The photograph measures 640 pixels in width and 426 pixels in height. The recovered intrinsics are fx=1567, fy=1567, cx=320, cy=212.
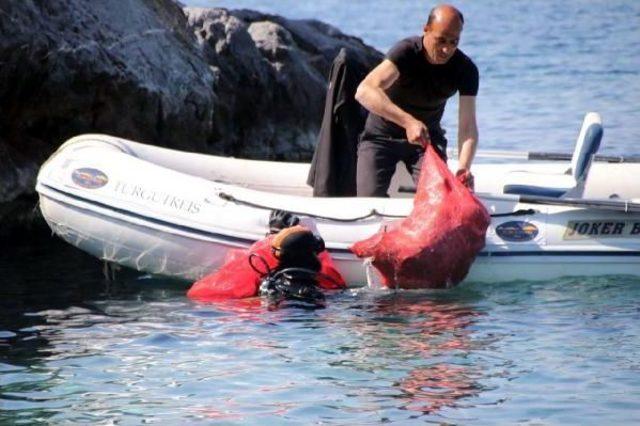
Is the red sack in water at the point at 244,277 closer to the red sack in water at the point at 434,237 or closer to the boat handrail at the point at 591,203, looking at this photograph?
the red sack in water at the point at 434,237

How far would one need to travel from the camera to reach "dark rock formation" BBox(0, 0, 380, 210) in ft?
37.9

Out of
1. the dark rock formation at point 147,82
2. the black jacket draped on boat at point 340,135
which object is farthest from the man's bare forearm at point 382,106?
the dark rock formation at point 147,82

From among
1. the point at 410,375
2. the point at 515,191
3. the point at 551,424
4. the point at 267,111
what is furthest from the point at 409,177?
the point at 267,111

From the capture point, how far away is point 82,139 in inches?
378

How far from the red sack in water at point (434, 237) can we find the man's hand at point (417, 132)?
135mm

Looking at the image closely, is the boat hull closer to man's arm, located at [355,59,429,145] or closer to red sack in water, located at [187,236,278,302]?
red sack in water, located at [187,236,278,302]

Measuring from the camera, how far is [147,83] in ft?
40.7

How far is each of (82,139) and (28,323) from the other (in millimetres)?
1548

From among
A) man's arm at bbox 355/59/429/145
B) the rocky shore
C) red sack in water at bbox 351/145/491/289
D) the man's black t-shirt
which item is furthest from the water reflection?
the rocky shore

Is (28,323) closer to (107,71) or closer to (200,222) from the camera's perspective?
(200,222)

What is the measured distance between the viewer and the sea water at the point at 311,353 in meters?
6.64

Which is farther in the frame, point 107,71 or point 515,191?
point 107,71

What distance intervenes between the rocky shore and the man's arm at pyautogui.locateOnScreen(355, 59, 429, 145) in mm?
3611

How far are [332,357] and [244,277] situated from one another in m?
1.34
